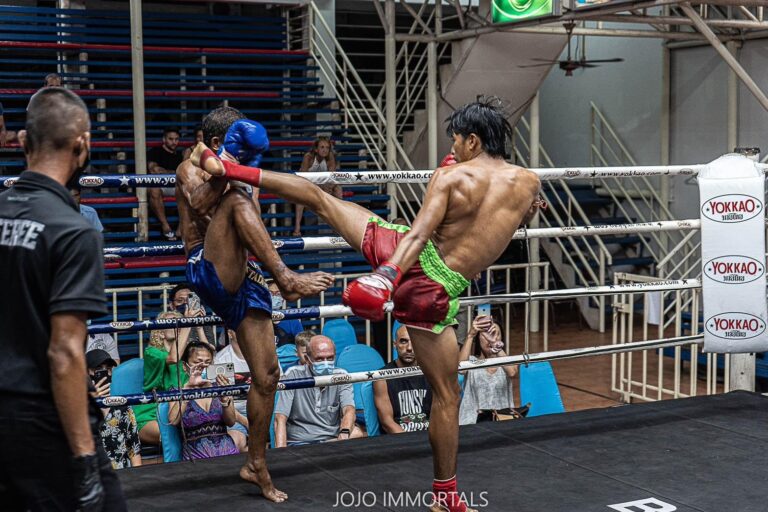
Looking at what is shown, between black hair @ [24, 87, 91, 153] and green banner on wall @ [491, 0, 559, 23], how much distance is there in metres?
6.88

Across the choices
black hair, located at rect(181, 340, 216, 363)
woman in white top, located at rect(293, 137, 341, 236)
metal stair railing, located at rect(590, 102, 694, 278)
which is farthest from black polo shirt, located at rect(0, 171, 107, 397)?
metal stair railing, located at rect(590, 102, 694, 278)

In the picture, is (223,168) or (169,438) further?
(169,438)

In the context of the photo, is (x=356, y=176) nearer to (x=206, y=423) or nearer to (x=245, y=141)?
(x=245, y=141)

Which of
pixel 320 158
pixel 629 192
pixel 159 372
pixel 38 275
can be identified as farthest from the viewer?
pixel 629 192

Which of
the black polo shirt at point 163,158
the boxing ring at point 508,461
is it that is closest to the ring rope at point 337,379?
the boxing ring at point 508,461

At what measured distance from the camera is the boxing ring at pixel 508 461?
10.7 ft

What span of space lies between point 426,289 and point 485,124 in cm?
57

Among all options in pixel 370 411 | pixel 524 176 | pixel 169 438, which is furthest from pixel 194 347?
pixel 524 176

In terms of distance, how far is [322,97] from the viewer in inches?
451

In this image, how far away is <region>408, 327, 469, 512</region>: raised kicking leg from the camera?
3066 millimetres

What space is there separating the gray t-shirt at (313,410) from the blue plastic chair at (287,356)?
2.88ft

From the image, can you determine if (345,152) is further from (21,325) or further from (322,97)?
(21,325)

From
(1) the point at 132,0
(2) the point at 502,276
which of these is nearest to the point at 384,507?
(1) the point at 132,0

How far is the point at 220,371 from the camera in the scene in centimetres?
359
